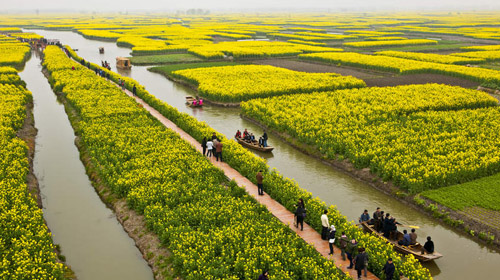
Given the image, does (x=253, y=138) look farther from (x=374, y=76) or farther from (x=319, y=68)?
(x=319, y=68)

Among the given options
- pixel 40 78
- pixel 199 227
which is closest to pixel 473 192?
pixel 199 227

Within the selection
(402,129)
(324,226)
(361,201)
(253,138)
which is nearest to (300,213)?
(324,226)

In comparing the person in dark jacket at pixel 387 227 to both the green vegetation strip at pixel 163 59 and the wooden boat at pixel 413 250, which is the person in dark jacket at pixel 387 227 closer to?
the wooden boat at pixel 413 250

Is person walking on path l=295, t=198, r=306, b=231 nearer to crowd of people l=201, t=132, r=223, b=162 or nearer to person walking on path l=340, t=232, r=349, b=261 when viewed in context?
person walking on path l=340, t=232, r=349, b=261

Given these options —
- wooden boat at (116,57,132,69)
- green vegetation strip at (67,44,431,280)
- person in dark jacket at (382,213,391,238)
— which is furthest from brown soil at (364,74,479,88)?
wooden boat at (116,57,132,69)

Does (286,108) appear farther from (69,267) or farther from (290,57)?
(290,57)

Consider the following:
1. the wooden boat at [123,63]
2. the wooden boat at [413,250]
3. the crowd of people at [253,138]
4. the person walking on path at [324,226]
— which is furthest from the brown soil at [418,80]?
the wooden boat at [123,63]
